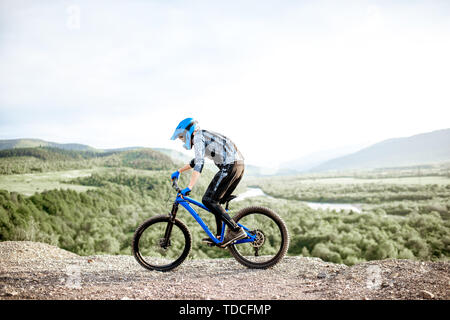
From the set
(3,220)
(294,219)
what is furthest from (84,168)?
(294,219)

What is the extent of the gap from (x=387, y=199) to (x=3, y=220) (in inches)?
4106

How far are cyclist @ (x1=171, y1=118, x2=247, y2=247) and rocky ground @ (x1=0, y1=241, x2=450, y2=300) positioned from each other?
1142mm

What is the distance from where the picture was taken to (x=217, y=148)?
21.9 ft

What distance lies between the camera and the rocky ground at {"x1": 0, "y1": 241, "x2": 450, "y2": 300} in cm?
519

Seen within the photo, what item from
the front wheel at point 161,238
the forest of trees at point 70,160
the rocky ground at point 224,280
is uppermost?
the forest of trees at point 70,160

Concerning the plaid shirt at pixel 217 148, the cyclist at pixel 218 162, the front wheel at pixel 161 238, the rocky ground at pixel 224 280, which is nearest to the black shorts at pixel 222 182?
the cyclist at pixel 218 162

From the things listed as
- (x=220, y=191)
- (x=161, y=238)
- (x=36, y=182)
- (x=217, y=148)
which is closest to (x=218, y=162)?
(x=217, y=148)

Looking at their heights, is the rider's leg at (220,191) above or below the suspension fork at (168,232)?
above

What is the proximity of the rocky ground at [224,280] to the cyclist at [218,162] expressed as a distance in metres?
1.14

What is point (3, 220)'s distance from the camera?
44.4 meters

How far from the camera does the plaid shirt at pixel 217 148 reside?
655 centimetres

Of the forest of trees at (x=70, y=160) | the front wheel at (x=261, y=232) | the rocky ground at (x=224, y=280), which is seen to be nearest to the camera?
the rocky ground at (x=224, y=280)

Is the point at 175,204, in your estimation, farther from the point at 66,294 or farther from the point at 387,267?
the point at 387,267

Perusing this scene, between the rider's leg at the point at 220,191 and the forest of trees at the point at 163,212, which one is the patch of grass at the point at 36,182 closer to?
the forest of trees at the point at 163,212
